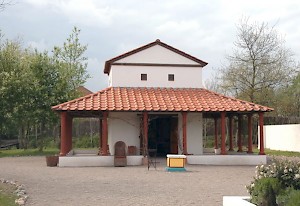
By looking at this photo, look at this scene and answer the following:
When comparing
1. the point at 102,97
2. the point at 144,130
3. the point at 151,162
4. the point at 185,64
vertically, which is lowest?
the point at 151,162

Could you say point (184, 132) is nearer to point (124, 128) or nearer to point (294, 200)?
point (124, 128)

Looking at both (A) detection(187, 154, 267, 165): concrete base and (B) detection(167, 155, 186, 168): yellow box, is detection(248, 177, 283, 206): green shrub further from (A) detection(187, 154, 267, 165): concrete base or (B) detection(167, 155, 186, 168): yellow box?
(A) detection(187, 154, 267, 165): concrete base

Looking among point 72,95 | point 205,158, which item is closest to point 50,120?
point 72,95

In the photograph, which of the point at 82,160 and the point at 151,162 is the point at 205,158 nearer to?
the point at 151,162

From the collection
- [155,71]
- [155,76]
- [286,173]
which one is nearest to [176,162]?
[155,76]

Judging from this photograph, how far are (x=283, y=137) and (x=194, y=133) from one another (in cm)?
1276

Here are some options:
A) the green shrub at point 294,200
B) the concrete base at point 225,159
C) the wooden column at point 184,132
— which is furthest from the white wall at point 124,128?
the green shrub at point 294,200

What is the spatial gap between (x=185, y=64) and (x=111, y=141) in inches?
235

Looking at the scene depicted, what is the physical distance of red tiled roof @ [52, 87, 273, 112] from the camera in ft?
69.1

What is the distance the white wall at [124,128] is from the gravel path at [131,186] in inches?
157

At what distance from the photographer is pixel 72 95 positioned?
3216cm

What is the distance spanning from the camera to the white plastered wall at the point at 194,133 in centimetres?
2331

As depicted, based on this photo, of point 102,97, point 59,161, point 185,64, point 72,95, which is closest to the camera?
point 59,161

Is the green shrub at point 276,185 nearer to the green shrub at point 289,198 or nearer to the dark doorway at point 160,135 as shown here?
the green shrub at point 289,198
